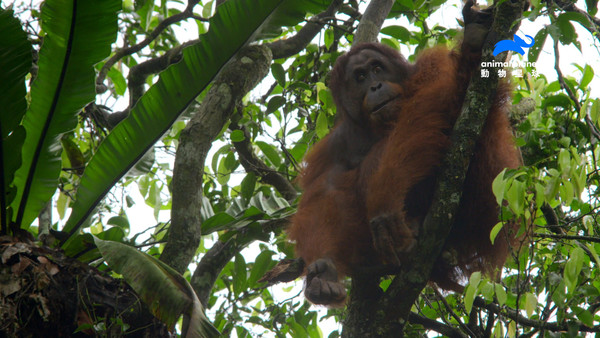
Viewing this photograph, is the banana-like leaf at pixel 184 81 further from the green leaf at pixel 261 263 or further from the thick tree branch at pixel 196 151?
the green leaf at pixel 261 263

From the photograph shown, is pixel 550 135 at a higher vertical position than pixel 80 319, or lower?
higher

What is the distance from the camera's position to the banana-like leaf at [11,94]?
2877mm

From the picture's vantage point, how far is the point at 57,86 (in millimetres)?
3178

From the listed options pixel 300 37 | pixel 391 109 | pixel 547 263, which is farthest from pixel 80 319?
pixel 300 37

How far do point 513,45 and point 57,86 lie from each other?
8.12ft

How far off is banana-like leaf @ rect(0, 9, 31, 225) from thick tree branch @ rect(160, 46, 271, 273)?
2.64 feet

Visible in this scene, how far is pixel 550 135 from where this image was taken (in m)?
3.48

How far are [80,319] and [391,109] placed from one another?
2.34m

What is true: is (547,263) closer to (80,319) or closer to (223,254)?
(223,254)

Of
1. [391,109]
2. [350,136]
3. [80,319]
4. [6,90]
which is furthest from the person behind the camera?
[350,136]

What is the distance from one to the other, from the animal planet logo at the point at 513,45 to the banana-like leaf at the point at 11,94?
2.40 meters

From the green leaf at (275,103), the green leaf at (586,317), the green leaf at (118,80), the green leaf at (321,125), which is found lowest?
the green leaf at (586,317)

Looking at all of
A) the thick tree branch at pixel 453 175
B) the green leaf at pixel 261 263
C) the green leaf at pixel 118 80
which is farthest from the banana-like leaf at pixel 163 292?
the green leaf at pixel 118 80

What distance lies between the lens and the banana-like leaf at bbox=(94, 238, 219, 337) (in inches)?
97.9
